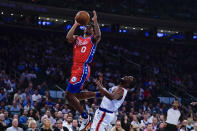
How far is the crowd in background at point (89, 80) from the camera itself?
12.8 meters

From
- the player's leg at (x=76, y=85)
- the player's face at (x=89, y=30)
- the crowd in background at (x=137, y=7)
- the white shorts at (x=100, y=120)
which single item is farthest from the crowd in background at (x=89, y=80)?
the player's face at (x=89, y=30)

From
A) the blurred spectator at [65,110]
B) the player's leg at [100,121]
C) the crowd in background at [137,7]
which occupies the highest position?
the crowd in background at [137,7]

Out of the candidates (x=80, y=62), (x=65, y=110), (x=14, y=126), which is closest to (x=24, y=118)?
(x=14, y=126)

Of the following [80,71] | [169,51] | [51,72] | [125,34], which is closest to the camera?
[80,71]

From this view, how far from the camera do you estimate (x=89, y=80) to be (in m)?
17.8

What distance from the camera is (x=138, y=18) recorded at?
20.7 meters

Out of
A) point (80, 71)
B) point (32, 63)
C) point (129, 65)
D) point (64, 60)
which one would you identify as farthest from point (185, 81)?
point (80, 71)

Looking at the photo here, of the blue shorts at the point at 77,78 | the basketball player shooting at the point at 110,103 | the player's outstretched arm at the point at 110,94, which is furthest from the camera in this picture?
the basketball player shooting at the point at 110,103

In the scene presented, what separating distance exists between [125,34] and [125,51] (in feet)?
7.71

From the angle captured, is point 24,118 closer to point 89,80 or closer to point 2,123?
point 2,123

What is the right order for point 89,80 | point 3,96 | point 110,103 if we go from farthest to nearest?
point 89,80, point 3,96, point 110,103

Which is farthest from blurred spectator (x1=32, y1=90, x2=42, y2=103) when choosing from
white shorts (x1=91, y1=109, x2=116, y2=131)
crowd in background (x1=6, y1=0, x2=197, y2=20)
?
white shorts (x1=91, y1=109, x2=116, y2=131)

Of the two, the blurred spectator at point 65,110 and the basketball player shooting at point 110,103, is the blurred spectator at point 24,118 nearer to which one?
the blurred spectator at point 65,110

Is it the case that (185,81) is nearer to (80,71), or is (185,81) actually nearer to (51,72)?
(51,72)
